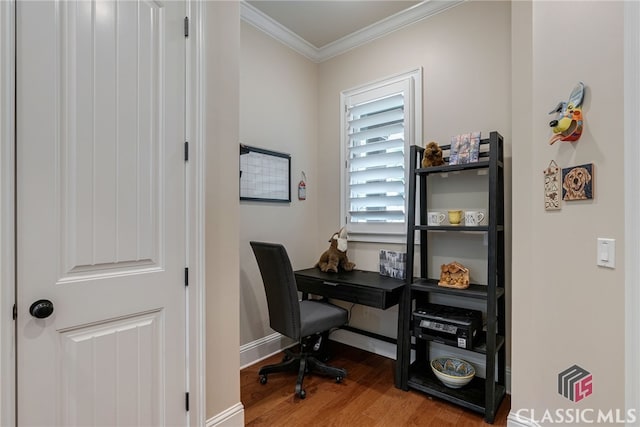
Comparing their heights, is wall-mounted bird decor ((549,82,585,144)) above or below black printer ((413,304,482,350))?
above

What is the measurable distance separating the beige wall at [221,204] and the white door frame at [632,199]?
5.83 ft

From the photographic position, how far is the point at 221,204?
1.76m

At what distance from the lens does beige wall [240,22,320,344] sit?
9.06ft

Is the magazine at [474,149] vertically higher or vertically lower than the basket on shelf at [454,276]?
higher

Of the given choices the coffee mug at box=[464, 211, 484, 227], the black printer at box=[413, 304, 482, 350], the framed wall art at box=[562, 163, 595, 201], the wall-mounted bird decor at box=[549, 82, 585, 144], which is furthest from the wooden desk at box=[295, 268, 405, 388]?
the wall-mounted bird decor at box=[549, 82, 585, 144]

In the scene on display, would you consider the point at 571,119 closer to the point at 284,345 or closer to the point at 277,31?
the point at 277,31

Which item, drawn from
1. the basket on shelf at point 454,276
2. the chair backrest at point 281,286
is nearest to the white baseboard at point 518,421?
the basket on shelf at point 454,276

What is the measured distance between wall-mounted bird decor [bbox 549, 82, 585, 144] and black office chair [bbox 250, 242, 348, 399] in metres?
1.65

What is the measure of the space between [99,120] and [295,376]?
2198 mm

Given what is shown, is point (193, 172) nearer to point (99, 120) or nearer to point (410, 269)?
point (99, 120)

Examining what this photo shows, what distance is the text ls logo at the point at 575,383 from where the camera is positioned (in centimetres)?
144

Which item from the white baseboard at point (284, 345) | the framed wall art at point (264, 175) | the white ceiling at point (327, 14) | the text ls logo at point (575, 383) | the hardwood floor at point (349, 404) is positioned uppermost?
the white ceiling at point (327, 14)

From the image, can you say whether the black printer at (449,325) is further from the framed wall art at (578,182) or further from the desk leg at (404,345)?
the framed wall art at (578,182)

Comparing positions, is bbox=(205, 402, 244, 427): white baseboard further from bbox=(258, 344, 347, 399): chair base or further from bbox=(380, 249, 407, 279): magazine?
bbox=(380, 249, 407, 279): magazine
